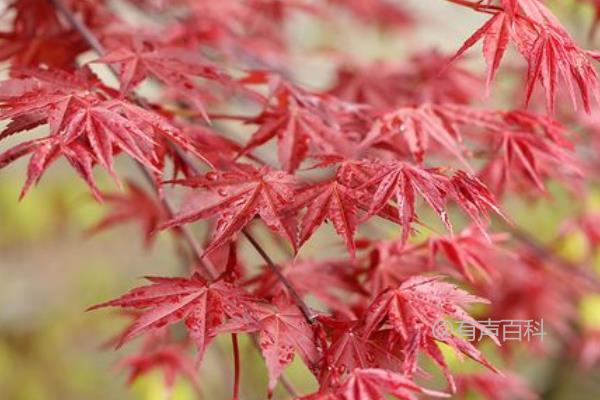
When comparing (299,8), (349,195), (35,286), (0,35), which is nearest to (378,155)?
(349,195)

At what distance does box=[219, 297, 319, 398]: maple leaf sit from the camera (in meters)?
0.81

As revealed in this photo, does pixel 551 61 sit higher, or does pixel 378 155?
pixel 551 61

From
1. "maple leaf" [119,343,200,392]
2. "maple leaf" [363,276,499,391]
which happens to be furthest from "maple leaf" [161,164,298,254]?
"maple leaf" [119,343,200,392]

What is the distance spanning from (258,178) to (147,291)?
162 mm

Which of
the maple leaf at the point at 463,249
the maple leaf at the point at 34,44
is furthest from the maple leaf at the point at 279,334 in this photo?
the maple leaf at the point at 34,44

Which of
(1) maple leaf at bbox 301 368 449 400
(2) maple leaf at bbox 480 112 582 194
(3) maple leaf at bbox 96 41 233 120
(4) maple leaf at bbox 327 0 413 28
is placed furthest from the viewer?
(4) maple leaf at bbox 327 0 413 28

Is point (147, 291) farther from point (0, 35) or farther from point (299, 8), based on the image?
point (299, 8)

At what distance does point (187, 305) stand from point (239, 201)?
0.12 metres

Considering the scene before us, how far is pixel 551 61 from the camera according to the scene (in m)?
0.85

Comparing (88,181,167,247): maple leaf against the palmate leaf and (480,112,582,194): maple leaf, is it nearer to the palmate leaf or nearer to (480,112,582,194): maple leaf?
(480,112,582,194): maple leaf

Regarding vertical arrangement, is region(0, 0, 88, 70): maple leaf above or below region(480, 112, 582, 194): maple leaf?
below

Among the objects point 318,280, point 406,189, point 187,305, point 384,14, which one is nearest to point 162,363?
point 318,280

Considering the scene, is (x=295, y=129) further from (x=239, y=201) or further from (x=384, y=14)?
(x=384, y=14)

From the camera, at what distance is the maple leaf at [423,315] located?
82 centimetres
